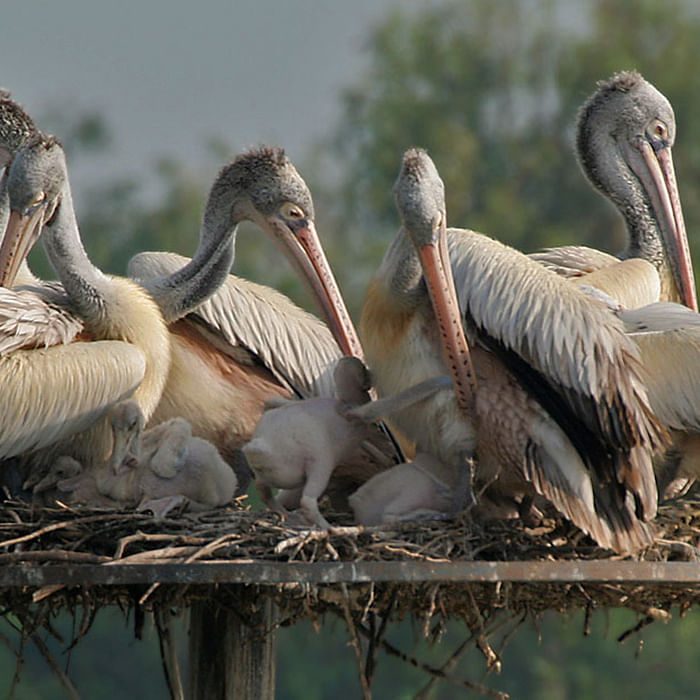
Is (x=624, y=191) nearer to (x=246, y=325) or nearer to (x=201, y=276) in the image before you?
(x=246, y=325)

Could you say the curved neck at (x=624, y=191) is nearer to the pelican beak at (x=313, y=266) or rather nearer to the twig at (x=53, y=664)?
the pelican beak at (x=313, y=266)

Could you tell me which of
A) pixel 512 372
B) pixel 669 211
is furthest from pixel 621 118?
pixel 512 372

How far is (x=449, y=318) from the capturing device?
5.04 metres

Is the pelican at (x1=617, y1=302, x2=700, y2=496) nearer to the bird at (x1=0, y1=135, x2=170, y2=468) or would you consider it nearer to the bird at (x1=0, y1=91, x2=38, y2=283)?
the bird at (x1=0, y1=135, x2=170, y2=468)

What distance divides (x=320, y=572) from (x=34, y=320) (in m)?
1.67

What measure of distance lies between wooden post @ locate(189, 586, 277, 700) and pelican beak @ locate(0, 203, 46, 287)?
143 centimetres

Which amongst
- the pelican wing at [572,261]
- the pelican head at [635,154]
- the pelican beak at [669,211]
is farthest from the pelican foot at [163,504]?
the pelican head at [635,154]

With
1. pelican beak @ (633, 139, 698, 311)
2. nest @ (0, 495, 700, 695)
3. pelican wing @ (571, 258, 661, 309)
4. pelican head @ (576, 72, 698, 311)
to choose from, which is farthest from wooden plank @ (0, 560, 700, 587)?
pelican head @ (576, 72, 698, 311)

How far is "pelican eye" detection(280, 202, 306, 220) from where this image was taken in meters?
5.85

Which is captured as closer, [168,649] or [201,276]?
[168,649]

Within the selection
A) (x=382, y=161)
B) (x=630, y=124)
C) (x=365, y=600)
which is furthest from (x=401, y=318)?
(x=382, y=161)

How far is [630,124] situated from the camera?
7156 mm

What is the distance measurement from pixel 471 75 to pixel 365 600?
756 inches

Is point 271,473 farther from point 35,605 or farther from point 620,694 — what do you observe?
point 620,694
